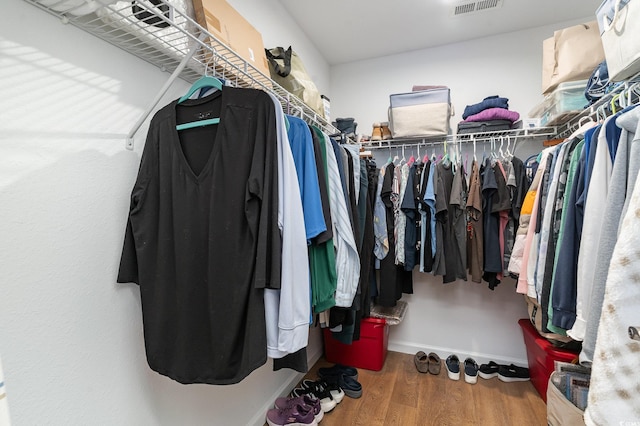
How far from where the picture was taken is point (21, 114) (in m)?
0.70

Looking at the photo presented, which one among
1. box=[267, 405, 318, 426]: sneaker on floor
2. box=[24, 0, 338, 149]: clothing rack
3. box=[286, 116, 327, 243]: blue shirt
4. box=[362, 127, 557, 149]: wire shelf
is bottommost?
box=[267, 405, 318, 426]: sneaker on floor

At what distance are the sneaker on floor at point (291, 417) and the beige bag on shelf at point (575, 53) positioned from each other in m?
2.42

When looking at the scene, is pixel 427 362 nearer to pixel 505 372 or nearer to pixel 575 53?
pixel 505 372

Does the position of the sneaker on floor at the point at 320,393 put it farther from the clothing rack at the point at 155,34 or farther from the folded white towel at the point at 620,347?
the clothing rack at the point at 155,34

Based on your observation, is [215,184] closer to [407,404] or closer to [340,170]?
[340,170]

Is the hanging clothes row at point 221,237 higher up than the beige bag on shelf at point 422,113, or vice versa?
the beige bag on shelf at point 422,113

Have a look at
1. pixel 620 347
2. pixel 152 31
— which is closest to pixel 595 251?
pixel 620 347

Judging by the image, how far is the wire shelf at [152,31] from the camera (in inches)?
29.1

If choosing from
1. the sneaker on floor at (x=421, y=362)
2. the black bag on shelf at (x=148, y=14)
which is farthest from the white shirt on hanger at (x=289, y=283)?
the sneaker on floor at (x=421, y=362)

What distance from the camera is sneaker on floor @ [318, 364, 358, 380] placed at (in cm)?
207

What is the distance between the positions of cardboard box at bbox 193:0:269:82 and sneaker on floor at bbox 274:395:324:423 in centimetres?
179

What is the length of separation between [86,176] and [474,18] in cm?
252

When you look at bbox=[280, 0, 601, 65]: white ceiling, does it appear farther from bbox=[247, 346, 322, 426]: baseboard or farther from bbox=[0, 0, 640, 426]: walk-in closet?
bbox=[247, 346, 322, 426]: baseboard

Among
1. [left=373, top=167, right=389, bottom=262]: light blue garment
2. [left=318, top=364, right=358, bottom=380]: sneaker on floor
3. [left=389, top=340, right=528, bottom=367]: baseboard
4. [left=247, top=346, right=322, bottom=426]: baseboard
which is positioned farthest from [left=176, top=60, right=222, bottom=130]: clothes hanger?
[left=389, top=340, right=528, bottom=367]: baseboard
